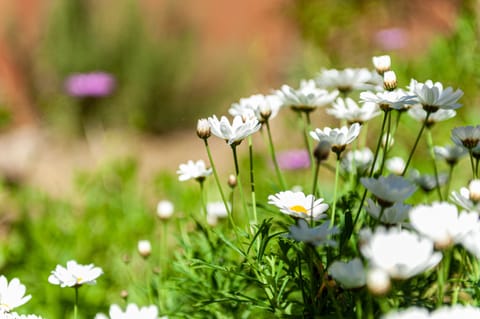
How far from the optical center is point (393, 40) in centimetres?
359

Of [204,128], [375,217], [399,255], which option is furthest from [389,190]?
[204,128]

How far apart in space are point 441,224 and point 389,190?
4.4 inches

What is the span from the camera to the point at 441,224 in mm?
576

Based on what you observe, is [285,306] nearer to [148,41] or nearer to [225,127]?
[225,127]

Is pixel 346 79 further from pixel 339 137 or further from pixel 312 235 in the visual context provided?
pixel 312 235

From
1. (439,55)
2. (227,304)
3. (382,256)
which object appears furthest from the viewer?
(439,55)

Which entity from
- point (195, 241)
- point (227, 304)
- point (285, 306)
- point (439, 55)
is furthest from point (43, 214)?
point (439, 55)

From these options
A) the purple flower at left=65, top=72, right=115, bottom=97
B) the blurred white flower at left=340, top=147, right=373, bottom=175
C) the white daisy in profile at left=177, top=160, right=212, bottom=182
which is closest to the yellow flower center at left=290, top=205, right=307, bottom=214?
the white daisy in profile at left=177, top=160, right=212, bottom=182

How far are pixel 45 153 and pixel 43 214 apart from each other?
2.03 m

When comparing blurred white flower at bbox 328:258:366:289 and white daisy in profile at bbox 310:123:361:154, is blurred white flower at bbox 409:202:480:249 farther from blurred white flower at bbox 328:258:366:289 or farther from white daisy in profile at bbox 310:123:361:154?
white daisy in profile at bbox 310:123:361:154

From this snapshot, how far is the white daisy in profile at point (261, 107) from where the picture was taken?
95cm

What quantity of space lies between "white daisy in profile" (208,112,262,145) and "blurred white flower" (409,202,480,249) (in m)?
0.28

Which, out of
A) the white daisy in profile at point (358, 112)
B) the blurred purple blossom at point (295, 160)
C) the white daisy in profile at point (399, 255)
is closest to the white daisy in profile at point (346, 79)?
the white daisy in profile at point (358, 112)

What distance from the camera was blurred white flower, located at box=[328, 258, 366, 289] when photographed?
0.61 metres
